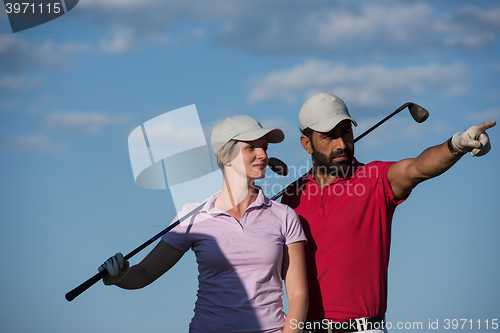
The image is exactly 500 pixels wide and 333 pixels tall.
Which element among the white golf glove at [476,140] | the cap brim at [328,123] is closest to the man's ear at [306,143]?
the cap brim at [328,123]

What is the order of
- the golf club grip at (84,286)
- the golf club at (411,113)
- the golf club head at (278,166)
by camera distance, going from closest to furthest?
1. the golf club grip at (84,286)
2. the golf club head at (278,166)
3. the golf club at (411,113)

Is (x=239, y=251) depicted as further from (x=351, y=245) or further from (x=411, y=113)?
(x=411, y=113)

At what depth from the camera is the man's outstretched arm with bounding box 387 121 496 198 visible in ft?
12.0

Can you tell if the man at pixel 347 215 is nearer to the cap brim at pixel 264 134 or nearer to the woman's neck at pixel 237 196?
the cap brim at pixel 264 134

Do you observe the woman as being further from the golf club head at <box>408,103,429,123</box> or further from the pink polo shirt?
the golf club head at <box>408,103,429,123</box>

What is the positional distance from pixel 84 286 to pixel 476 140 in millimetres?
2866

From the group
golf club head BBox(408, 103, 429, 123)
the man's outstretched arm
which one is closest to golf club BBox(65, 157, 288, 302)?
the man's outstretched arm

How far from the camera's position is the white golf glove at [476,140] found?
3615mm

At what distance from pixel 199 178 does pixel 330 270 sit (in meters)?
1.33

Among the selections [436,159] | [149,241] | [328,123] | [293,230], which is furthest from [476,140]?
[149,241]

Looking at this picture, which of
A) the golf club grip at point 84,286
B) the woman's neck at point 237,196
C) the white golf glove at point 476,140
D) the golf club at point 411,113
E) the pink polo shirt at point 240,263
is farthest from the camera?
the golf club at point 411,113

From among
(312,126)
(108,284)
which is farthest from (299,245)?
(108,284)

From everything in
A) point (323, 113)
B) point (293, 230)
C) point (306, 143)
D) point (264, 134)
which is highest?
point (323, 113)

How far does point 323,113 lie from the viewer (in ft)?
15.8
